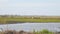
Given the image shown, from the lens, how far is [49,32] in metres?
7.62

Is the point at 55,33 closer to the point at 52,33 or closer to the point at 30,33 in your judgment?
the point at 52,33

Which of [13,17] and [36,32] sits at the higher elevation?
[36,32]

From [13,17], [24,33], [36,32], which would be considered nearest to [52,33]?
[36,32]

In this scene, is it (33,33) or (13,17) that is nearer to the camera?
(33,33)

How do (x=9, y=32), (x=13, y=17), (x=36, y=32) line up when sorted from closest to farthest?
1. (x=9, y=32)
2. (x=36, y=32)
3. (x=13, y=17)

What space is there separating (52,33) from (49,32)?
132 millimetres

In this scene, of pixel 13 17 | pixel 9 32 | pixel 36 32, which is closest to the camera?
pixel 9 32

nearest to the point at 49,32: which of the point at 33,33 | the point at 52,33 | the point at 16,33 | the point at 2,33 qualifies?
the point at 52,33

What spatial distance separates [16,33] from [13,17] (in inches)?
443

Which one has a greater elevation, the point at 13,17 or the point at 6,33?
the point at 6,33

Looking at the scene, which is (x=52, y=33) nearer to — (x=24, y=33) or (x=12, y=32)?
(x=24, y=33)

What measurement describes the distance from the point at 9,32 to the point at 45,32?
141 cm

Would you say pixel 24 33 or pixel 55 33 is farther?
pixel 55 33

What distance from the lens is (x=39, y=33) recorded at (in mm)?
7672
